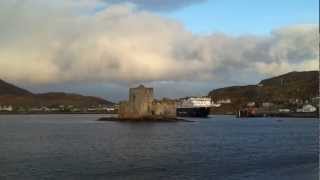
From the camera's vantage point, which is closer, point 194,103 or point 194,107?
point 194,107

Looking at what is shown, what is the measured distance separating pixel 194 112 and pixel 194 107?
1.51 metres

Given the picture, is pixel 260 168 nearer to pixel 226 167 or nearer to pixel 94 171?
pixel 226 167

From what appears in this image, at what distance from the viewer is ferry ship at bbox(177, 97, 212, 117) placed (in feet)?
576

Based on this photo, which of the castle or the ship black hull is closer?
the castle

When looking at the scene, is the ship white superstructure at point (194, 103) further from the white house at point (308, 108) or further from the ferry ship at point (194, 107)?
the white house at point (308, 108)

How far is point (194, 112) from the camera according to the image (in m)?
177

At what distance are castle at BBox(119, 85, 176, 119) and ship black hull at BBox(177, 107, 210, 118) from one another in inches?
1584

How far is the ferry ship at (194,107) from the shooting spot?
175613mm

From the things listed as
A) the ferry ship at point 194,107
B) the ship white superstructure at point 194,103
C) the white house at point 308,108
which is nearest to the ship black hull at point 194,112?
the ferry ship at point 194,107

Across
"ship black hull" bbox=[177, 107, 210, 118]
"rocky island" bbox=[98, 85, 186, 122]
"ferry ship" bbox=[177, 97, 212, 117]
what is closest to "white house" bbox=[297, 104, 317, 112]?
"ferry ship" bbox=[177, 97, 212, 117]

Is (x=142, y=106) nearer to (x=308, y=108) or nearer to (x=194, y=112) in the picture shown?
(x=194, y=112)

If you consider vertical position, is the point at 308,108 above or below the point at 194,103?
below

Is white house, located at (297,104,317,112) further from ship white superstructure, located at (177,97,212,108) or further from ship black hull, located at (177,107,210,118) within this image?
ship black hull, located at (177,107,210,118)

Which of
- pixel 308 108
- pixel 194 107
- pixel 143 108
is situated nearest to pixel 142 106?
pixel 143 108
